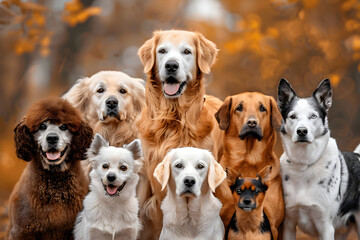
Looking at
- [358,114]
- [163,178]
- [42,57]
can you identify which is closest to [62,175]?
[163,178]

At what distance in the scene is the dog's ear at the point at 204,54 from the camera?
5.95 metres

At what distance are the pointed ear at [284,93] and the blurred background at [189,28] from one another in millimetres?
2697

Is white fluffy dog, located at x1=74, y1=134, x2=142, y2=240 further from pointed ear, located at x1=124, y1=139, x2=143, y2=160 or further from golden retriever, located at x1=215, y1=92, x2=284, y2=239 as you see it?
golden retriever, located at x1=215, y1=92, x2=284, y2=239

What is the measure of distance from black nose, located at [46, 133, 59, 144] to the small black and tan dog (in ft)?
5.34

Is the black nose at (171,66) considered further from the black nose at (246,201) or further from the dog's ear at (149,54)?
the black nose at (246,201)

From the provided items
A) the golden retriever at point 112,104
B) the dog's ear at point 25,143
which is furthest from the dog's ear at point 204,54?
the dog's ear at point 25,143

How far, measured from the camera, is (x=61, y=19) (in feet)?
28.0

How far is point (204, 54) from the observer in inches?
237

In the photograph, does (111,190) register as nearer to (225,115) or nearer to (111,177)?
(111,177)

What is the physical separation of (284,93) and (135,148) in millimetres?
1529

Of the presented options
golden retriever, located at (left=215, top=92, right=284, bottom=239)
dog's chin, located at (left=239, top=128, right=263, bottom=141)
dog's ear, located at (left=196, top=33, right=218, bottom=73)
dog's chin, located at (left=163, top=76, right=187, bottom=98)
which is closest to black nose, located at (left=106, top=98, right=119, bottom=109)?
dog's chin, located at (left=163, top=76, right=187, bottom=98)

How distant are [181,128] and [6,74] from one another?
11.9 ft

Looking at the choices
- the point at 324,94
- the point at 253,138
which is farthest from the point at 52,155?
the point at 324,94

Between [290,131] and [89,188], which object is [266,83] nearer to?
[290,131]
